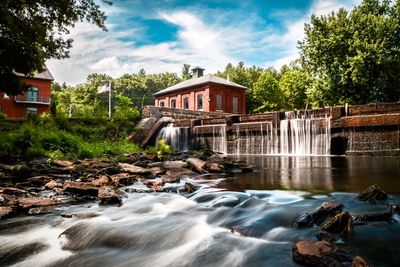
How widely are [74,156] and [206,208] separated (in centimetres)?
961

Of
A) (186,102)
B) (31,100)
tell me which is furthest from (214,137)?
(31,100)

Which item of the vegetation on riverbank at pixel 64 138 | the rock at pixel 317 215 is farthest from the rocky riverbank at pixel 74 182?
the rock at pixel 317 215

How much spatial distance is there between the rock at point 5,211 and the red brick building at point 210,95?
3811cm

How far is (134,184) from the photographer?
291 inches

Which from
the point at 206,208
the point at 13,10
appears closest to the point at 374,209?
the point at 206,208

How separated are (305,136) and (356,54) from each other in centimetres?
1212

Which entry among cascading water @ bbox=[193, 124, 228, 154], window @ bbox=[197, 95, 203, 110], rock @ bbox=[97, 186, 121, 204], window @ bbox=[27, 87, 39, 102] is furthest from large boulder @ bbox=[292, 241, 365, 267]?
window @ bbox=[27, 87, 39, 102]

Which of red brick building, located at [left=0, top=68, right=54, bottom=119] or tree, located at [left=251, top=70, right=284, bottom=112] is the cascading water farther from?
tree, located at [left=251, top=70, right=284, bottom=112]

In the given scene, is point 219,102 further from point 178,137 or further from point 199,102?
point 178,137

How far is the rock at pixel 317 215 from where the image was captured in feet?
12.7

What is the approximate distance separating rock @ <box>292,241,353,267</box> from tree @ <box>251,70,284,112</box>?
46.1 m

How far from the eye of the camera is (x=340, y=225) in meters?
3.53

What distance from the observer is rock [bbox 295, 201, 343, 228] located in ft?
12.7

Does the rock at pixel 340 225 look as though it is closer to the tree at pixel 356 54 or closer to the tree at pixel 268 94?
the tree at pixel 356 54
